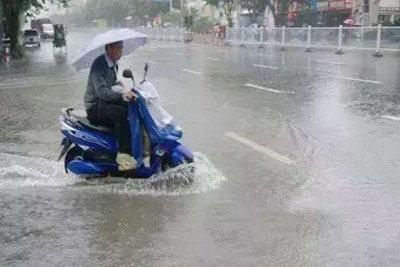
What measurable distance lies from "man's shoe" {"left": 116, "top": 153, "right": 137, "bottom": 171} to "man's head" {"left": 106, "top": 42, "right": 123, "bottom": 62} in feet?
3.32

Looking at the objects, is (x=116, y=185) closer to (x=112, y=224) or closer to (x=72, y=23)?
(x=112, y=224)

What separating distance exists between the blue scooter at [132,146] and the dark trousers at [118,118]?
8 cm

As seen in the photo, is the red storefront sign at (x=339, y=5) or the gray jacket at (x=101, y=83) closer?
the gray jacket at (x=101, y=83)

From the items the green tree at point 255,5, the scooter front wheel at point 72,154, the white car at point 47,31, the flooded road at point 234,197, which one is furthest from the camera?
the white car at point 47,31

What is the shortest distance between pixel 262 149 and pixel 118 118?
7.39 feet

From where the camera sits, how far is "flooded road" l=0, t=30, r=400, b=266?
14.6 ft

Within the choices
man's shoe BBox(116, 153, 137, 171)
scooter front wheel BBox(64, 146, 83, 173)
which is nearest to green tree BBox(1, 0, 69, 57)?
scooter front wheel BBox(64, 146, 83, 173)

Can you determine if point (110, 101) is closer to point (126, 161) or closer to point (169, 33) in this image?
point (126, 161)

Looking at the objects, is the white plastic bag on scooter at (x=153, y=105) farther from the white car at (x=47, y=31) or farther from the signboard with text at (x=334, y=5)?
the white car at (x=47, y=31)

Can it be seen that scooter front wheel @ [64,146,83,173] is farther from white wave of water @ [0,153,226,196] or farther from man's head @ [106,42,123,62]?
man's head @ [106,42,123,62]

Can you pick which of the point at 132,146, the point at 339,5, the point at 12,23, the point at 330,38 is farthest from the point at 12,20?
the point at 132,146

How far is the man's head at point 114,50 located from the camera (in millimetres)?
6291

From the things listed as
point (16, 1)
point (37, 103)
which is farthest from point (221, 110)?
point (16, 1)

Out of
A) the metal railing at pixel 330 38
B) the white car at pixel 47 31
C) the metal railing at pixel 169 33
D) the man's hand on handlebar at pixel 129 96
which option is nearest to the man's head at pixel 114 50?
the man's hand on handlebar at pixel 129 96
